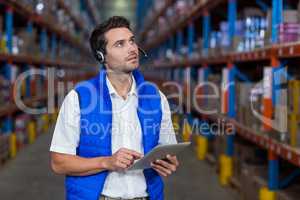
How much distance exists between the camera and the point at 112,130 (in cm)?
188

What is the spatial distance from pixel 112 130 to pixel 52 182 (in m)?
3.21

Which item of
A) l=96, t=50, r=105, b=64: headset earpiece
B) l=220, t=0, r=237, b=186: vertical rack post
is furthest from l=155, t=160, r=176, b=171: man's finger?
l=220, t=0, r=237, b=186: vertical rack post

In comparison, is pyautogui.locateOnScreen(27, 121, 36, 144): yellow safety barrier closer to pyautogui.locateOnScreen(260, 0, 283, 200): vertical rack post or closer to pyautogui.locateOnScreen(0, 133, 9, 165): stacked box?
pyautogui.locateOnScreen(0, 133, 9, 165): stacked box

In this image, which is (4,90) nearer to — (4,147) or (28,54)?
(4,147)

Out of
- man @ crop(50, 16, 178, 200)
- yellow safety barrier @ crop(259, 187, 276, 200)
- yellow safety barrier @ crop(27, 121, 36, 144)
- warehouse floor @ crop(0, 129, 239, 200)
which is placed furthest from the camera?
yellow safety barrier @ crop(27, 121, 36, 144)

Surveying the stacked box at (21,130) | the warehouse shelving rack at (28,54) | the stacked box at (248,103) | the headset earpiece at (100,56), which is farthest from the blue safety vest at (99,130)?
the stacked box at (21,130)

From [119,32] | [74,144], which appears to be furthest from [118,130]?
[119,32]

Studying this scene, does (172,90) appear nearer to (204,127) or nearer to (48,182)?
(204,127)

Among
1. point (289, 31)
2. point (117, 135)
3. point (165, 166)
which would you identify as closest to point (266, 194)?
point (289, 31)

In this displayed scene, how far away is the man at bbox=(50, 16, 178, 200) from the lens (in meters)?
1.84

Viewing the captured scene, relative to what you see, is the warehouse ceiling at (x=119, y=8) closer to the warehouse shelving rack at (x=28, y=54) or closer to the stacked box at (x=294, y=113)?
the warehouse shelving rack at (x=28, y=54)

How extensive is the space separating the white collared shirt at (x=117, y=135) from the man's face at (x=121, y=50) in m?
0.10

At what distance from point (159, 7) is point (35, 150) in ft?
20.8

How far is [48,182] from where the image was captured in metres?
4.88
